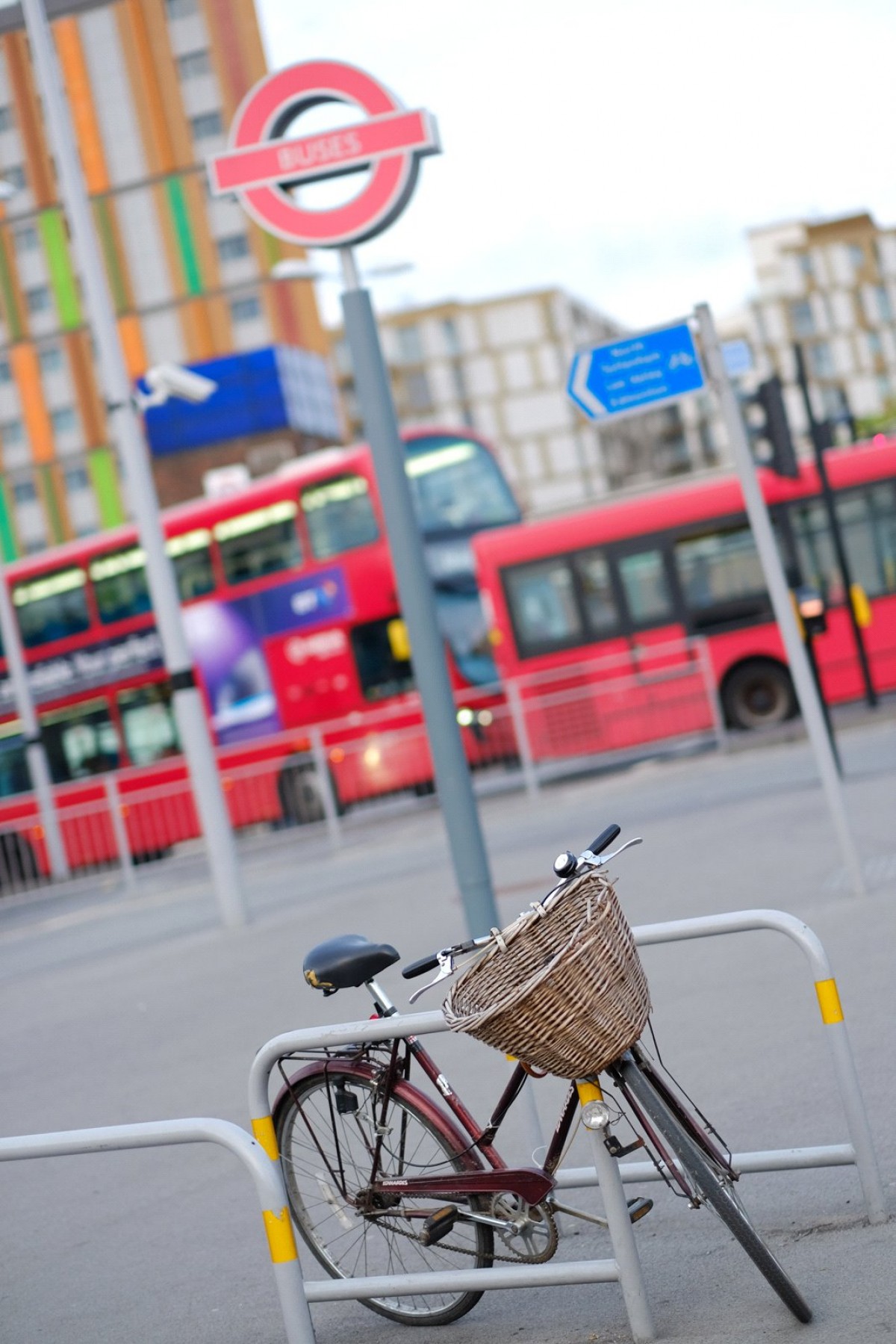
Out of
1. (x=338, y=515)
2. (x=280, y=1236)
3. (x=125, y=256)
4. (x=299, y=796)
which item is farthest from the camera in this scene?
(x=125, y=256)

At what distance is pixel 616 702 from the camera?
1845 centimetres

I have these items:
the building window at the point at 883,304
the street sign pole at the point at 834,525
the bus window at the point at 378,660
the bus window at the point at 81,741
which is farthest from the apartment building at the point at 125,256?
the building window at the point at 883,304

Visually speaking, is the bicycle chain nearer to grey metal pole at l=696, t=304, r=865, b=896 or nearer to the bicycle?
the bicycle

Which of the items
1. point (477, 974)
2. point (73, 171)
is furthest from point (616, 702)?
point (477, 974)

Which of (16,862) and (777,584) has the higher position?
(777,584)

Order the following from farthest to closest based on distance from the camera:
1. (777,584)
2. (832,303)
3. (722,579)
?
1. (832,303)
2. (722,579)
3. (777,584)

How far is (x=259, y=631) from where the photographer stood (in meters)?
21.8

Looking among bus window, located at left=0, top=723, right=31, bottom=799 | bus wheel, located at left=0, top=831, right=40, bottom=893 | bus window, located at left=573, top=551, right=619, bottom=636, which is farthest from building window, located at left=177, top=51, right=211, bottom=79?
bus wheel, located at left=0, top=831, right=40, bottom=893

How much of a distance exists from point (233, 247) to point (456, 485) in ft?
125

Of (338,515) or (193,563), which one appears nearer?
(338,515)

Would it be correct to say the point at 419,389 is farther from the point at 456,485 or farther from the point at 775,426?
the point at 775,426

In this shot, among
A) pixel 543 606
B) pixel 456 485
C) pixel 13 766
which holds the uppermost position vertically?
pixel 456 485

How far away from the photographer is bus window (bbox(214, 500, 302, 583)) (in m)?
21.8

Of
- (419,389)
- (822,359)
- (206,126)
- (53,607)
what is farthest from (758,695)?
(822,359)
